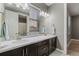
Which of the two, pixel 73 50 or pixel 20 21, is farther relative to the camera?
pixel 73 50

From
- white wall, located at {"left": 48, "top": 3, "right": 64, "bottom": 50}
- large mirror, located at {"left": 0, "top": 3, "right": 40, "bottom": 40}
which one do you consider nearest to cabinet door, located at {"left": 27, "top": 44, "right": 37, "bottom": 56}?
large mirror, located at {"left": 0, "top": 3, "right": 40, "bottom": 40}

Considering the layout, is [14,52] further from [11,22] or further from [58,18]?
[58,18]

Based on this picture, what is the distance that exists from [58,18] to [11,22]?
2488mm

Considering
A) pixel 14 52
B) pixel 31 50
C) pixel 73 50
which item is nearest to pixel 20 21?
pixel 31 50

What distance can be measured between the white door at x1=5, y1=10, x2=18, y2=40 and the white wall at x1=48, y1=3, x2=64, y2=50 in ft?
7.34

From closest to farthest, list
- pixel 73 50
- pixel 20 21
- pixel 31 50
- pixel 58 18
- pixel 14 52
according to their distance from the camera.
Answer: pixel 14 52, pixel 31 50, pixel 20 21, pixel 58 18, pixel 73 50

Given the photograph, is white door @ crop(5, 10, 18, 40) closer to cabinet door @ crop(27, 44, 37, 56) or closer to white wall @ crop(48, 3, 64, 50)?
cabinet door @ crop(27, 44, 37, 56)

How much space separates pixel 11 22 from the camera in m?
2.27

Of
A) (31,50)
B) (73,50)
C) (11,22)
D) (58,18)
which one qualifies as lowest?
(73,50)

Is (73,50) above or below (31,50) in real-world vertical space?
below

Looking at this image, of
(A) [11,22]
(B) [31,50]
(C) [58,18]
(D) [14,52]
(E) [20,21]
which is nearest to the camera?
(D) [14,52]

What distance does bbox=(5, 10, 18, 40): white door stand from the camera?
84.8 inches

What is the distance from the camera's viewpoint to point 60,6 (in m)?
4.00

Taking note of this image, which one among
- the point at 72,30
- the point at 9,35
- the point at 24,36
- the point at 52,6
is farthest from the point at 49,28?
the point at 72,30
